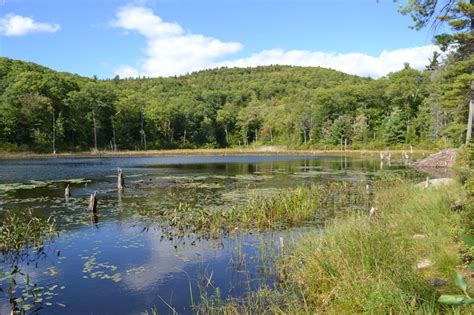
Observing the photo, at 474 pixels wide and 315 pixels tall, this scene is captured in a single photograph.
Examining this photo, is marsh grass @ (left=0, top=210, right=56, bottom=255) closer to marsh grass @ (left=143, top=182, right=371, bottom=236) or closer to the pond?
the pond

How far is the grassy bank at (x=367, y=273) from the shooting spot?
5398 millimetres

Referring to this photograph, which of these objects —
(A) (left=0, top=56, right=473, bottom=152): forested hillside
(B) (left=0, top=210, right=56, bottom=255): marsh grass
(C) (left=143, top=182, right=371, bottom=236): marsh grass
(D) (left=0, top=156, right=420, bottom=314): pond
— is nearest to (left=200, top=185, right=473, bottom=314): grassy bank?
(D) (left=0, top=156, right=420, bottom=314): pond

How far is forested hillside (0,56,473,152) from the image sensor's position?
71625 mm

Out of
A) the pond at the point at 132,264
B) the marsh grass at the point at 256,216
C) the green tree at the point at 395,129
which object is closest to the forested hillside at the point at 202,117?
the green tree at the point at 395,129

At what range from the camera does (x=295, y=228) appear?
44.7ft

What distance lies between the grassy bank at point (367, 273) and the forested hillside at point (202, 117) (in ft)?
172

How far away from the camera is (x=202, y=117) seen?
11081 cm

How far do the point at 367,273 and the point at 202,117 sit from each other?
10588cm

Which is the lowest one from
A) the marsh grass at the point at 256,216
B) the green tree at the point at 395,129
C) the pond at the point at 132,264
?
the pond at the point at 132,264

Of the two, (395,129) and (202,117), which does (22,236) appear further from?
(202,117)

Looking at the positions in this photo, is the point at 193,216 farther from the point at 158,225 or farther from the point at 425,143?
the point at 425,143

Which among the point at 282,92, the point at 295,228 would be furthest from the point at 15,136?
the point at 282,92

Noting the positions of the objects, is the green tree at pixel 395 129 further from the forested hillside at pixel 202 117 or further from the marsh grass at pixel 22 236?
the marsh grass at pixel 22 236

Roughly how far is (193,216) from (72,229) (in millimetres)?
4501
